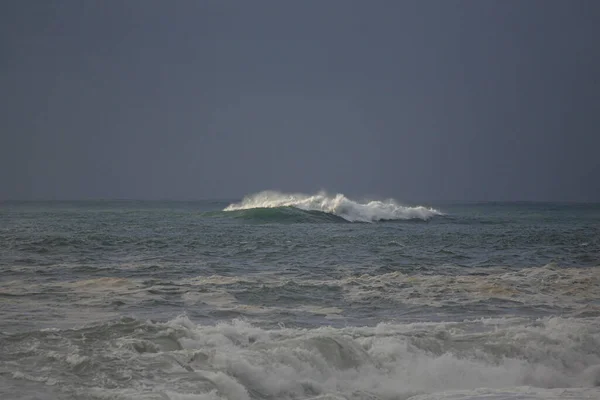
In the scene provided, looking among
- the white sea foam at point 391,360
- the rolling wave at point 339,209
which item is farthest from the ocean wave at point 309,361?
the rolling wave at point 339,209

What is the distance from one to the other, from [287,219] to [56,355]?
3578 cm

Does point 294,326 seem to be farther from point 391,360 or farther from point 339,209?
point 339,209

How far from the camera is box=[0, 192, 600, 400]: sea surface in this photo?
22.2 ft

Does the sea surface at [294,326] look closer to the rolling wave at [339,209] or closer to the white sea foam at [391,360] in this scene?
the white sea foam at [391,360]

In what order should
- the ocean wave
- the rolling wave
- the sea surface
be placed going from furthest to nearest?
the rolling wave → the sea surface → the ocean wave

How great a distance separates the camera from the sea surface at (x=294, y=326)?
267 inches

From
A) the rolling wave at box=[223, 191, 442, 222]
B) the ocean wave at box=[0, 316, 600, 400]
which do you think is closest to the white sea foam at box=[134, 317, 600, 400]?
the ocean wave at box=[0, 316, 600, 400]

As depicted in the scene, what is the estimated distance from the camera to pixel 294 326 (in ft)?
31.2

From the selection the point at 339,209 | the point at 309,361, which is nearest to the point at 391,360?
the point at 309,361

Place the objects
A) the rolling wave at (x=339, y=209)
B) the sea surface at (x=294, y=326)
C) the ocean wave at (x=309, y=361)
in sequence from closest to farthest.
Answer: the ocean wave at (x=309, y=361) → the sea surface at (x=294, y=326) → the rolling wave at (x=339, y=209)

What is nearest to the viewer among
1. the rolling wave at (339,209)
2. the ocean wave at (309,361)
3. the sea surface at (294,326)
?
the ocean wave at (309,361)

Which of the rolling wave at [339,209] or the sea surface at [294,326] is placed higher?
the rolling wave at [339,209]

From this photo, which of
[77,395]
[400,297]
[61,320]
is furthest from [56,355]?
[400,297]

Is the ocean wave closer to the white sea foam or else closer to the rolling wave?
the white sea foam
